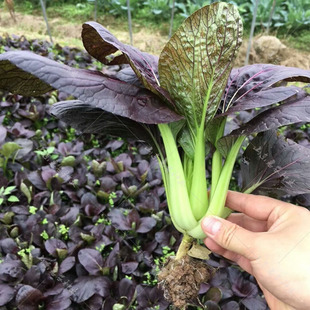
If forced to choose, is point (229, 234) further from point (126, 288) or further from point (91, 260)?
point (91, 260)

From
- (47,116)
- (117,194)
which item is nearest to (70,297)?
(117,194)

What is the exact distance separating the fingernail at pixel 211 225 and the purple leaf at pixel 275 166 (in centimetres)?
27

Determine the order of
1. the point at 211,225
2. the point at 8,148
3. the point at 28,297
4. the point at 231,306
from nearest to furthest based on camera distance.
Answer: the point at 211,225 < the point at 28,297 < the point at 231,306 < the point at 8,148

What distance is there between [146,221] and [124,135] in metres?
0.59

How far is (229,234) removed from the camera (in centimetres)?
109

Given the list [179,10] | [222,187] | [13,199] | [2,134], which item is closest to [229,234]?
[222,187]

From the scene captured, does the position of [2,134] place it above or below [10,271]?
above

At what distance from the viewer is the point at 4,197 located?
75.7 inches

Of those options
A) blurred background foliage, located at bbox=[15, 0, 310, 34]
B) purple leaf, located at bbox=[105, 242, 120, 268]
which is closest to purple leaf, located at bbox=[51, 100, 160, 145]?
purple leaf, located at bbox=[105, 242, 120, 268]

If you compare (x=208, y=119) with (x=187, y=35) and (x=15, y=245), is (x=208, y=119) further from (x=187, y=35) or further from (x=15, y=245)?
(x=15, y=245)

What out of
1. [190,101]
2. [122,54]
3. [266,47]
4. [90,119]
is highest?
[122,54]

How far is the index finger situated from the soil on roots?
248 millimetres

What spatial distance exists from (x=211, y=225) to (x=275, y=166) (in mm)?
326

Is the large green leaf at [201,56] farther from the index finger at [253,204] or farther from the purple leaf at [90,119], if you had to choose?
the index finger at [253,204]
